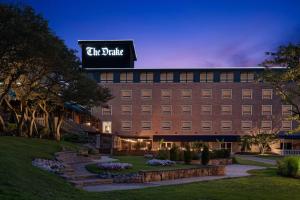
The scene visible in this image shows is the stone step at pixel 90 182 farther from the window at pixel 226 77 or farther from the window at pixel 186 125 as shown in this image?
the window at pixel 226 77

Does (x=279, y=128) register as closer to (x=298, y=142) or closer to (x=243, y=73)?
(x=298, y=142)

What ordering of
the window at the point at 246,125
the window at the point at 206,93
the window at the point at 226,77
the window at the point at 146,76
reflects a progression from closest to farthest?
the window at the point at 246,125 < the window at the point at 206,93 < the window at the point at 226,77 < the window at the point at 146,76

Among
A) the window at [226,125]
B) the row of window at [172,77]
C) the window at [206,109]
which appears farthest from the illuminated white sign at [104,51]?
the window at [226,125]

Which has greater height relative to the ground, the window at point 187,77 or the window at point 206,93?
the window at point 187,77

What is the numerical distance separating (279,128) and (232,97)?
10217 mm

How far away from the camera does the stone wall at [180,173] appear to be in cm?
2008

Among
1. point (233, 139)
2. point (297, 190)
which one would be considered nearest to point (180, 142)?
point (233, 139)

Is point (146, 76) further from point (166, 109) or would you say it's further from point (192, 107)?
point (192, 107)

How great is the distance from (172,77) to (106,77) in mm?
12723

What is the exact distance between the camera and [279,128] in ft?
272

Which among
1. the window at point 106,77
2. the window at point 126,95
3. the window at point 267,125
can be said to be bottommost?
the window at point 267,125

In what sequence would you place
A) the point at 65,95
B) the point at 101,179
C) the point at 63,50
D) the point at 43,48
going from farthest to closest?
the point at 65,95 → the point at 63,50 → the point at 43,48 → the point at 101,179

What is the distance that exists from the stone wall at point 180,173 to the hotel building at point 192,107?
56813 mm

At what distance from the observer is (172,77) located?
85938 mm
